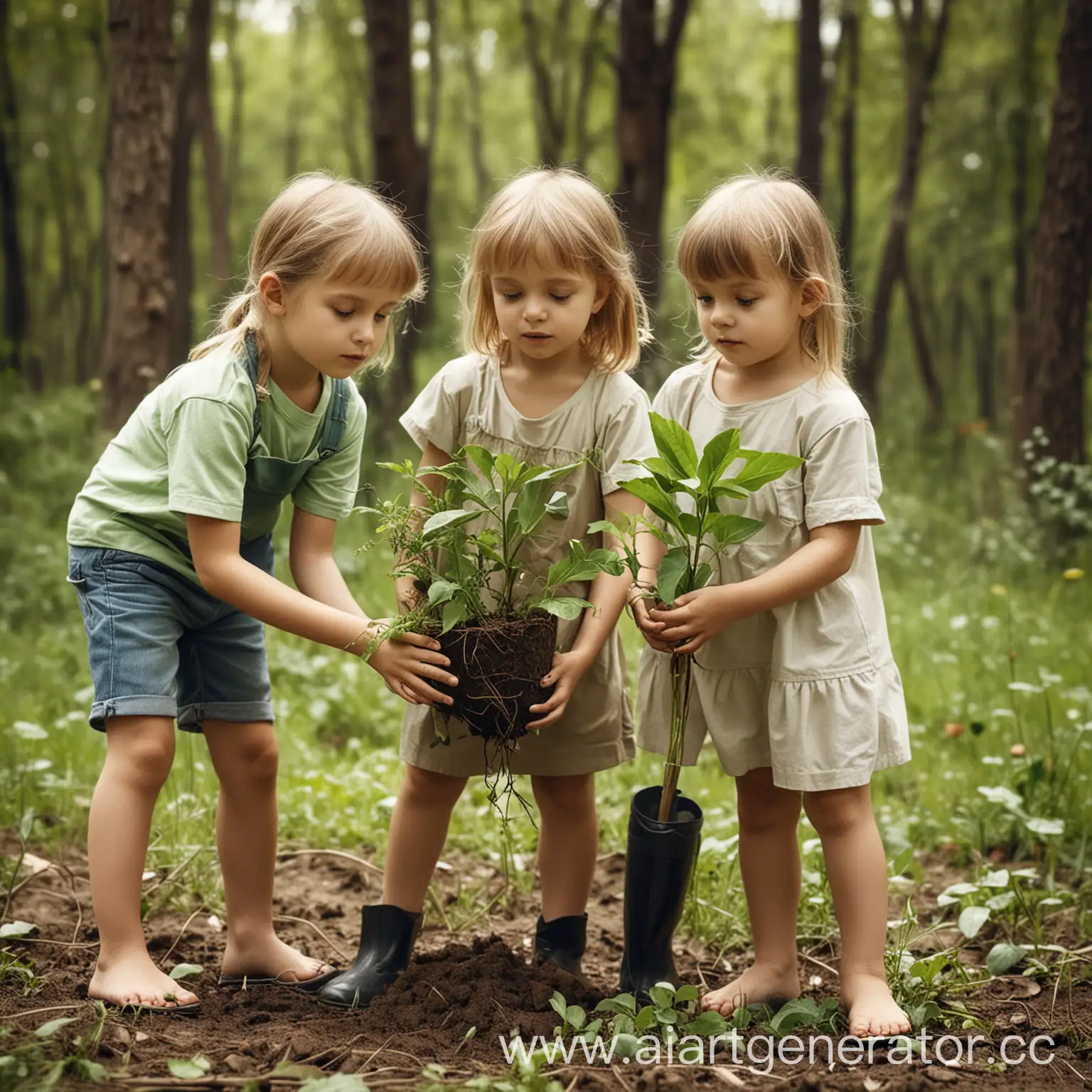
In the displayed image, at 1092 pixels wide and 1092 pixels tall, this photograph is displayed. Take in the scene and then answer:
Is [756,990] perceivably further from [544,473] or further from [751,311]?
[751,311]

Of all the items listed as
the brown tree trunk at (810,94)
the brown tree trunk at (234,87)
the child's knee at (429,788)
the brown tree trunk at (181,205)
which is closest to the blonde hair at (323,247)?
the child's knee at (429,788)

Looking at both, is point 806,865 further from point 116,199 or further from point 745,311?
point 116,199

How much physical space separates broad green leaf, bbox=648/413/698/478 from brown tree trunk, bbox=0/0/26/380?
13240 mm

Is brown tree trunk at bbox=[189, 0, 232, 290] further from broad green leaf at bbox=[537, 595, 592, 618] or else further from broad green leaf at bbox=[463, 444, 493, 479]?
broad green leaf at bbox=[537, 595, 592, 618]

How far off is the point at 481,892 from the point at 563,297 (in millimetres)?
1814

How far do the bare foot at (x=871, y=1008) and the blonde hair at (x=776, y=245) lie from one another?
131 centimetres

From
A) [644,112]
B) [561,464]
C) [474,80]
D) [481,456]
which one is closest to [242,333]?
[481,456]

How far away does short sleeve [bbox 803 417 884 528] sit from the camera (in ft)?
8.07

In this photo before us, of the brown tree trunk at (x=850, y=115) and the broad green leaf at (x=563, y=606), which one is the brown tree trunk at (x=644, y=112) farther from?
the broad green leaf at (x=563, y=606)

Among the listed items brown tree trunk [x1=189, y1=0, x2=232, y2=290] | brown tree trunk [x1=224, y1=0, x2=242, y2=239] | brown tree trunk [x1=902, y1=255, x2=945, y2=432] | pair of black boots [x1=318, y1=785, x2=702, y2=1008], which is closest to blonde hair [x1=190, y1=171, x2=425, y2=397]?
pair of black boots [x1=318, y1=785, x2=702, y2=1008]

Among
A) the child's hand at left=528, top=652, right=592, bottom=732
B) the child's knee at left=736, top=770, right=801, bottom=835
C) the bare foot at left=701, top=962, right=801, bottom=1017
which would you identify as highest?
the child's hand at left=528, top=652, right=592, bottom=732

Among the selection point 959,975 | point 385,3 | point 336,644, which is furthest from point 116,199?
point 959,975

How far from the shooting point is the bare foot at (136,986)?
2.42m

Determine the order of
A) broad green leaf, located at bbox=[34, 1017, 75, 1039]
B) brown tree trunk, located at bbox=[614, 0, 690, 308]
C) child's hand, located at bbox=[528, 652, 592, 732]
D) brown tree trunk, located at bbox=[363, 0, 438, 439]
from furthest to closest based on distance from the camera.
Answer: brown tree trunk, located at bbox=[614, 0, 690, 308], brown tree trunk, located at bbox=[363, 0, 438, 439], child's hand, located at bbox=[528, 652, 592, 732], broad green leaf, located at bbox=[34, 1017, 75, 1039]
